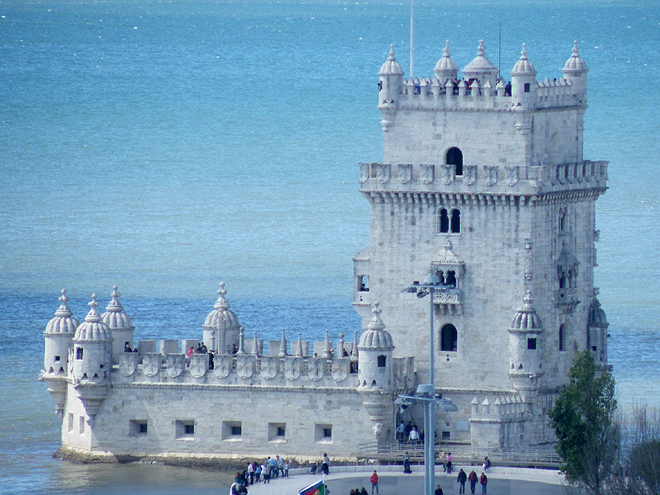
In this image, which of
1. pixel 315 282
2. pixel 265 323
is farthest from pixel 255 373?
pixel 315 282

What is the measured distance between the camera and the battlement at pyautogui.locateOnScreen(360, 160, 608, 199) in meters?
113

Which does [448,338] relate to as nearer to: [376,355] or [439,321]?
[439,321]

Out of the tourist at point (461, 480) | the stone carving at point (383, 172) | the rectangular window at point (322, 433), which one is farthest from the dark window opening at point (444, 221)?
the tourist at point (461, 480)

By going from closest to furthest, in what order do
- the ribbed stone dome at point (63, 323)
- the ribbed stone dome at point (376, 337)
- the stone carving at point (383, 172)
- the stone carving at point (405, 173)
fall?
1. the ribbed stone dome at point (376, 337)
2. the stone carving at point (405, 173)
3. the stone carving at point (383, 172)
4. the ribbed stone dome at point (63, 323)

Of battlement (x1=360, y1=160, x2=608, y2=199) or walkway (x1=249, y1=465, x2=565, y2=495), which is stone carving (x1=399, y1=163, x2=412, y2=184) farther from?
walkway (x1=249, y1=465, x2=565, y2=495)

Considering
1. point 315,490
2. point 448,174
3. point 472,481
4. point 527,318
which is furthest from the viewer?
point 448,174

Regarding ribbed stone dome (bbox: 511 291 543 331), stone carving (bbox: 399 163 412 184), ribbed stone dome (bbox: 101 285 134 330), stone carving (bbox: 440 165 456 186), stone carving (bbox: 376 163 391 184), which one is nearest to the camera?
ribbed stone dome (bbox: 511 291 543 331)

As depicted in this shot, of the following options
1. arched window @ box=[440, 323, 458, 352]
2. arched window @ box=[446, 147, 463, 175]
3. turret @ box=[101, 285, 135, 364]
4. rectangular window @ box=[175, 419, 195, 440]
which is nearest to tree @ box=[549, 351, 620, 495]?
arched window @ box=[440, 323, 458, 352]

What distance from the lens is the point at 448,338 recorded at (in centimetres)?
11531

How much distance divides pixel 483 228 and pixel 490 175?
82.7 inches

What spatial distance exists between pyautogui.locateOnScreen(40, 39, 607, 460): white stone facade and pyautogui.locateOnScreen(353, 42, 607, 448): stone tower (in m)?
0.07

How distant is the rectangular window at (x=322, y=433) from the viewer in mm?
114562

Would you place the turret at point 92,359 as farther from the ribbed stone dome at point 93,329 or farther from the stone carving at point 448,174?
the stone carving at point 448,174

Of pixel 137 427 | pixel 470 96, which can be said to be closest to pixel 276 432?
pixel 137 427
